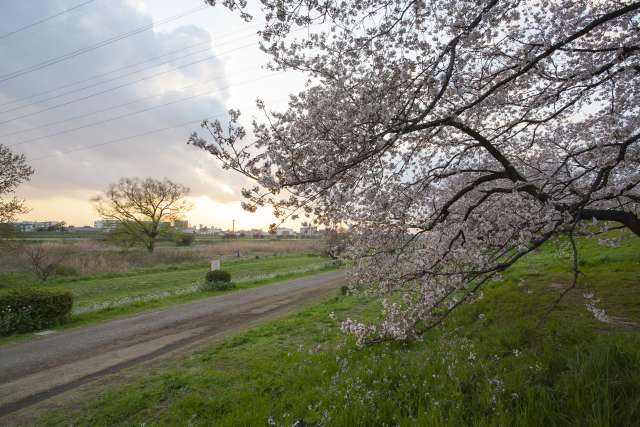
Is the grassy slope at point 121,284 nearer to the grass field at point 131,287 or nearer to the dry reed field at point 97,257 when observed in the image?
the grass field at point 131,287

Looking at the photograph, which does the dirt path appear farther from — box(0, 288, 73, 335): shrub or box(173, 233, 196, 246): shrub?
box(173, 233, 196, 246): shrub

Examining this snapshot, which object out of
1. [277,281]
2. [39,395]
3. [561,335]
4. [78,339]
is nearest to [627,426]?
[561,335]

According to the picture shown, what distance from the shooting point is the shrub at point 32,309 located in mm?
12648

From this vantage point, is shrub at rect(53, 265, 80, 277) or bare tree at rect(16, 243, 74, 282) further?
shrub at rect(53, 265, 80, 277)

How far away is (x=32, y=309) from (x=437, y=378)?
15189mm

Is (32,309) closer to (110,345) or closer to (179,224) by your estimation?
(110,345)

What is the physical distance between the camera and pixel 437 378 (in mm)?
4812

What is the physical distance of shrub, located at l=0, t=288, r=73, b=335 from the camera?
498 inches

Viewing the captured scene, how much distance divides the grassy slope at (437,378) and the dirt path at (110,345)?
154 centimetres

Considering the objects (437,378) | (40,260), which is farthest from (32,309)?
(40,260)

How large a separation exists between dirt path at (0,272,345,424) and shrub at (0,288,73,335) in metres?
1.59

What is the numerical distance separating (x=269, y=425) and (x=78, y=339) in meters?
10.1

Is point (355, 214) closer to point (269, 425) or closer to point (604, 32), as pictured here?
point (269, 425)

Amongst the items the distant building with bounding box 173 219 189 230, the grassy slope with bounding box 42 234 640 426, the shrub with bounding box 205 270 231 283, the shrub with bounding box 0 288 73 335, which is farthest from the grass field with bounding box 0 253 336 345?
the distant building with bounding box 173 219 189 230
